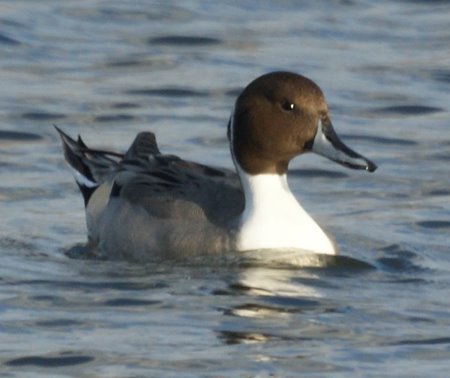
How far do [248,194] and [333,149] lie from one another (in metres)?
0.55

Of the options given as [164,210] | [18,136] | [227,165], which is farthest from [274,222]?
[18,136]

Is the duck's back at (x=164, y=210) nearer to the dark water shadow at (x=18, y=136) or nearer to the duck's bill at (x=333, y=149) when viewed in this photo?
the duck's bill at (x=333, y=149)

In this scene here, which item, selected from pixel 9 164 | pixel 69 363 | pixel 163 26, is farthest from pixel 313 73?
pixel 69 363

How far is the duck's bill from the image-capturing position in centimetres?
986

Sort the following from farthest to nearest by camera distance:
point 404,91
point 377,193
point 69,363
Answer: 1. point 404,91
2. point 377,193
3. point 69,363

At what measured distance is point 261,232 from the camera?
32.9ft

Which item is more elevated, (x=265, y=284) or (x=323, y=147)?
(x=323, y=147)

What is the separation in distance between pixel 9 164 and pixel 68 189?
0.57 m

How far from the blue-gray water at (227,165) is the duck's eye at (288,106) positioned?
795 millimetres

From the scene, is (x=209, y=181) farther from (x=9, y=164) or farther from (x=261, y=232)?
(x=9, y=164)

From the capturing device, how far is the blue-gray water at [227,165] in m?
8.25

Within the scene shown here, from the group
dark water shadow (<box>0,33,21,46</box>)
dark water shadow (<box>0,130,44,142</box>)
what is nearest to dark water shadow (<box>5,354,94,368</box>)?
dark water shadow (<box>0,130,44,142</box>)

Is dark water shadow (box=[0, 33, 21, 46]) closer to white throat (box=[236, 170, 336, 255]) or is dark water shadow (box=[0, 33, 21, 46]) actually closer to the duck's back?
the duck's back

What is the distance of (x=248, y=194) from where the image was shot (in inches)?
401
